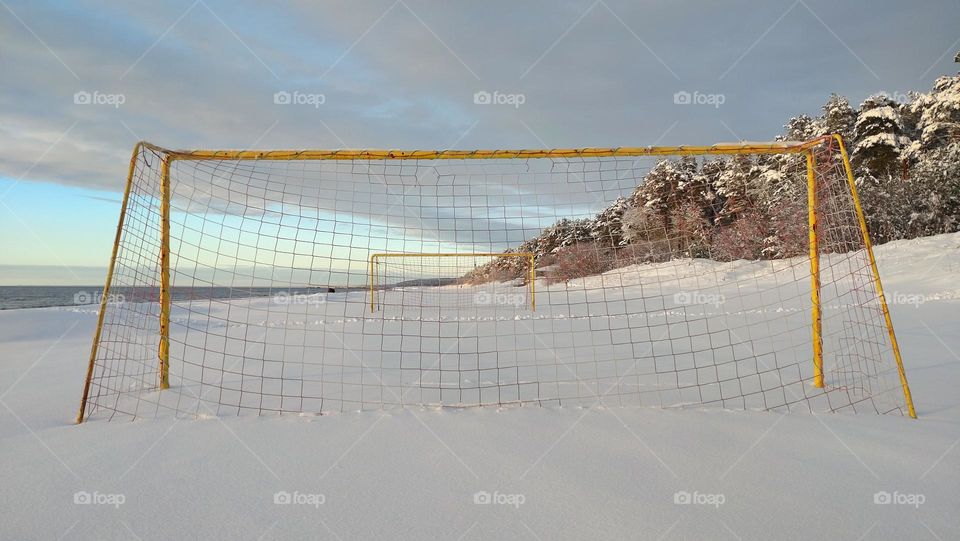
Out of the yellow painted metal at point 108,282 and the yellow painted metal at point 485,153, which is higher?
the yellow painted metal at point 485,153

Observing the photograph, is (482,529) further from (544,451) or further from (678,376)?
(678,376)

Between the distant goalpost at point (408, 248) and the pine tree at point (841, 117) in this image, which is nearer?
the distant goalpost at point (408, 248)

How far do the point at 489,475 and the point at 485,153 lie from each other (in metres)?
2.41

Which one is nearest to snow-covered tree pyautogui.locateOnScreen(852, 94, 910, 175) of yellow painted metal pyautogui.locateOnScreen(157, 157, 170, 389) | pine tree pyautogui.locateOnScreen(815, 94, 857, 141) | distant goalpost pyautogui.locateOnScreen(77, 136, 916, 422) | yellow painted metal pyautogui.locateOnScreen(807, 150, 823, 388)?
pine tree pyautogui.locateOnScreen(815, 94, 857, 141)

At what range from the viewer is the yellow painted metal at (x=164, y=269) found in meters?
3.55

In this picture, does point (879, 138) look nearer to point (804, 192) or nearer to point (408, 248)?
point (804, 192)

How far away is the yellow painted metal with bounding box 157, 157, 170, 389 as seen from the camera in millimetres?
3547

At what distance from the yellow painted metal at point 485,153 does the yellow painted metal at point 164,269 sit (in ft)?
0.60

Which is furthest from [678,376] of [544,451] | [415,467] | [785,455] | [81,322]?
[81,322]

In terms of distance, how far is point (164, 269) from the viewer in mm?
3623

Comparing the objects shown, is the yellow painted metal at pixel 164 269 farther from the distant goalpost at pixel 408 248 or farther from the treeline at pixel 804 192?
the treeline at pixel 804 192

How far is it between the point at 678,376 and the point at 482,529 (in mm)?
3129

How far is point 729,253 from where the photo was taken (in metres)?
18.1

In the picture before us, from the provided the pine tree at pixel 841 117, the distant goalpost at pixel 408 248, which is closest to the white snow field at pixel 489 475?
the distant goalpost at pixel 408 248
